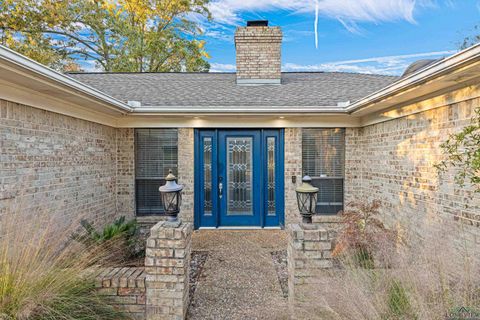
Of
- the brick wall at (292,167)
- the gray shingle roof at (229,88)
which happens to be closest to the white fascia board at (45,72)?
the gray shingle roof at (229,88)

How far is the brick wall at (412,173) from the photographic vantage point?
3.69 meters

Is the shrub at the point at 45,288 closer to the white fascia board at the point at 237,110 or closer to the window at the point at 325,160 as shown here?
the white fascia board at the point at 237,110

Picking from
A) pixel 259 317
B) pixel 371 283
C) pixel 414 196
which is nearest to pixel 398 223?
pixel 414 196

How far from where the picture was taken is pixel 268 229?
21.5ft

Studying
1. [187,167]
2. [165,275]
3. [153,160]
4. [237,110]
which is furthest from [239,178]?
[165,275]

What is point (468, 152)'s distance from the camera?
3184 mm

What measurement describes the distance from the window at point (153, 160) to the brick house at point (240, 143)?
23 mm

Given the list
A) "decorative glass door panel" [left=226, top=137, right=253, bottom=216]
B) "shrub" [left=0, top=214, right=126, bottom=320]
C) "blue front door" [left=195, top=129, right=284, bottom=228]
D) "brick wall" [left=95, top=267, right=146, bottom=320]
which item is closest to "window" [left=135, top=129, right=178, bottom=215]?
"blue front door" [left=195, top=129, right=284, bottom=228]

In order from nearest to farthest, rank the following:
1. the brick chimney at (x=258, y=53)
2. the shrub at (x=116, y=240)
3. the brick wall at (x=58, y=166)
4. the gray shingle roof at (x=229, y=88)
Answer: the brick wall at (x=58, y=166) → the shrub at (x=116, y=240) → the gray shingle roof at (x=229, y=88) → the brick chimney at (x=258, y=53)

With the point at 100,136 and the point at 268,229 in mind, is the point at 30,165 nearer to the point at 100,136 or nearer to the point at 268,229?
the point at 100,136

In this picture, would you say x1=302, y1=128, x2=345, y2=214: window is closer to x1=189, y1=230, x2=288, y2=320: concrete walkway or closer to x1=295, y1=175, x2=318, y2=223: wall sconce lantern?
x1=189, y1=230, x2=288, y2=320: concrete walkway

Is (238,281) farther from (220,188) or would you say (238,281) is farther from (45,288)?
(220,188)

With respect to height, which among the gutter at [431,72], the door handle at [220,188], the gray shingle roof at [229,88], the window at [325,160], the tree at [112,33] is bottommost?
the door handle at [220,188]

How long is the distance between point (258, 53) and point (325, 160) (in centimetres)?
341
